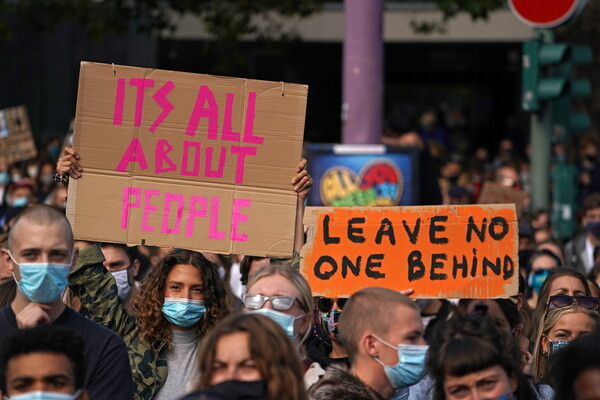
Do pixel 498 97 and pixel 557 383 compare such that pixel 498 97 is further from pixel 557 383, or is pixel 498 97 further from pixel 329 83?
pixel 557 383

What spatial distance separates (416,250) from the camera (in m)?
6.91

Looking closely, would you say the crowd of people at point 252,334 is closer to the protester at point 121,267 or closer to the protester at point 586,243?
the protester at point 121,267

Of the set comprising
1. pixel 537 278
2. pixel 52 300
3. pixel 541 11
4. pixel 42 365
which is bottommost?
pixel 42 365

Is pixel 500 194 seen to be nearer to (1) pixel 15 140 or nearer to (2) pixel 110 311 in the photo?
(1) pixel 15 140

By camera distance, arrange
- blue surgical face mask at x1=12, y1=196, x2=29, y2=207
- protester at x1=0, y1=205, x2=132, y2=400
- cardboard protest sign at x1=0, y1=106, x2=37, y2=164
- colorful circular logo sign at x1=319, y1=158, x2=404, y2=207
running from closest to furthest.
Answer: protester at x1=0, y1=205, x2=132, y2=400 → colorful circular logo sign at x1=319, y1=158, x2=404, y2=207 → blue surgical face mask at x1=12, y1=196, x2=29, y2=207 → cardboard protest sign at x1=0, y1=106, x2=37, y2=164

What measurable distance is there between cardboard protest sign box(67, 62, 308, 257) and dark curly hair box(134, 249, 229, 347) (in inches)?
11.1

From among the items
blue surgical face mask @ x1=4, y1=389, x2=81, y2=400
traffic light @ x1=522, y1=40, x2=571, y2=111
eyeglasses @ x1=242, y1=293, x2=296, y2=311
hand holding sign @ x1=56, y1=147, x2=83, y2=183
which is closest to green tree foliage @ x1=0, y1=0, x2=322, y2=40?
traffic light @ x1=522, y1=40, x2=571, y2=111

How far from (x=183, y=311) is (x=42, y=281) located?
1198mm

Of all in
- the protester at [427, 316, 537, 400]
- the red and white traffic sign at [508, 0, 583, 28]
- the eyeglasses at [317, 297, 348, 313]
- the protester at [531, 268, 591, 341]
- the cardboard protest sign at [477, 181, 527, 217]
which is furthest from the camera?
the cardboard protest sign at [477, 181, 527, 217]

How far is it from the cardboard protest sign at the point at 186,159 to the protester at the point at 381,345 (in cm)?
157

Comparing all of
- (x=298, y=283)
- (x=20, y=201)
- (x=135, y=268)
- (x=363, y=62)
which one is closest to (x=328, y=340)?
(x=298, y=283)

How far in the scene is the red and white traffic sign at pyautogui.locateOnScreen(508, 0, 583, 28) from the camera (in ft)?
36.8

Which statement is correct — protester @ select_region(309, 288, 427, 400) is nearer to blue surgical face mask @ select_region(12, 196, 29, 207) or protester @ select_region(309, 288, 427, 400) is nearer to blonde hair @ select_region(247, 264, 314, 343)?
blonde hair @ select_region(247, 264, 314, 343)

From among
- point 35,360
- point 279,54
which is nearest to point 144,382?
point 35,360
